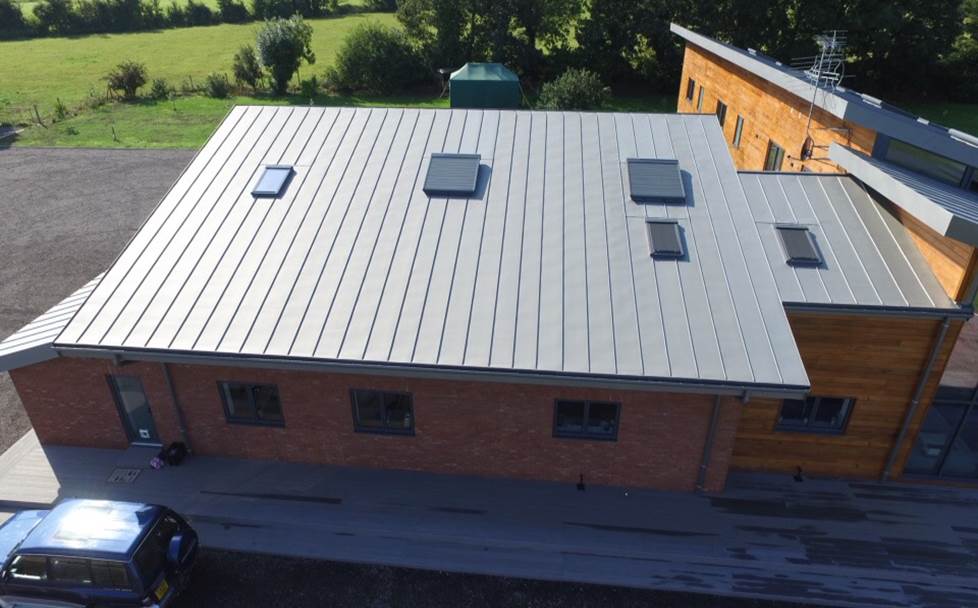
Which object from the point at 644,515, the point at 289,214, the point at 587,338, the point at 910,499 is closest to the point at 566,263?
the point at 587,338

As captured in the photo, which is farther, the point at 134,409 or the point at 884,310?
the point at 134,409

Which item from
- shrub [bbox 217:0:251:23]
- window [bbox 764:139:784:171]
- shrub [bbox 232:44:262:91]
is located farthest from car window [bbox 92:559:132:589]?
shrub [bbox 217:0:251:23]

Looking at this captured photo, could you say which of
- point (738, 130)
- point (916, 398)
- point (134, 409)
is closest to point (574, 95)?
point (738, 130)

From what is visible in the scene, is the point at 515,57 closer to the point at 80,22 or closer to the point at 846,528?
the point at 846,528

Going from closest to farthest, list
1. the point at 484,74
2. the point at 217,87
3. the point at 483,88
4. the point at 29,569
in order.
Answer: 1. the point at 29,569
2. the point at 483,88
3. the point at 484,74
4. the point at 217,87

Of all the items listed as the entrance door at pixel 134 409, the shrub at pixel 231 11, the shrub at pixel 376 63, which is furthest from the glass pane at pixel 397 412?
the shrub at pixel 231 11

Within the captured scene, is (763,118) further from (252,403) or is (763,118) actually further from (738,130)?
(252,403)

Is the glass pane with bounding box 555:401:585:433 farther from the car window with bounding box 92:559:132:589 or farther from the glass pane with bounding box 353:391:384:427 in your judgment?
the car window with bounding box 92:559:132:589
